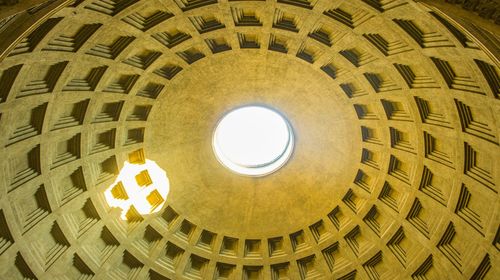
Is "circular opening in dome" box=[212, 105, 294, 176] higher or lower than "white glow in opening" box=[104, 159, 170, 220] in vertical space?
higher

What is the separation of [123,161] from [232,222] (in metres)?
8.20

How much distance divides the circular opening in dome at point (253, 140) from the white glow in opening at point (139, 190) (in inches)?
158

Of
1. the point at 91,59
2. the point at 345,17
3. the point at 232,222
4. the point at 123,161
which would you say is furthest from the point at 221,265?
the point at 345,17

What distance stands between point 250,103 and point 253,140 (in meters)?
7.05

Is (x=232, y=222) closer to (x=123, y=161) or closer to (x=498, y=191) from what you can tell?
(x=123, y=161)

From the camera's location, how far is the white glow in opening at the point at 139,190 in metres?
28.5

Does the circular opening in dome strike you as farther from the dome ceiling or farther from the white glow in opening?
the white glow in opening

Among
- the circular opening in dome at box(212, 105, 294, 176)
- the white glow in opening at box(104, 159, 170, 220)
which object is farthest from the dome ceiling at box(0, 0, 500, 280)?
the circular opening in dome at box(212, 105, 294, 176)

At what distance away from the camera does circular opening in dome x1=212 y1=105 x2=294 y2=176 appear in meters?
30.7

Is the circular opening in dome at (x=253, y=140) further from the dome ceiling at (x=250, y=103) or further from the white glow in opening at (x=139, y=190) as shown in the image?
the white glow in opening at (x=139, y=190)

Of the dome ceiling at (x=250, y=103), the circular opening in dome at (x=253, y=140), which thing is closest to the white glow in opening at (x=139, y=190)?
the dome ceiling at (x=250, y=103)

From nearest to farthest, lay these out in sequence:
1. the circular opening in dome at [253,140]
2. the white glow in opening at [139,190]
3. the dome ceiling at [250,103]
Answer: the dome ceiling at [250,103]
the white glow in opening at [139,190]
the circular opening in dome at [253,140]

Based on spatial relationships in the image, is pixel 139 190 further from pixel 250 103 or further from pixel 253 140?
pixel 253 140

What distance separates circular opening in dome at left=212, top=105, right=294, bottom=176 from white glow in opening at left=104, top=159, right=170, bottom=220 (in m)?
4.01
